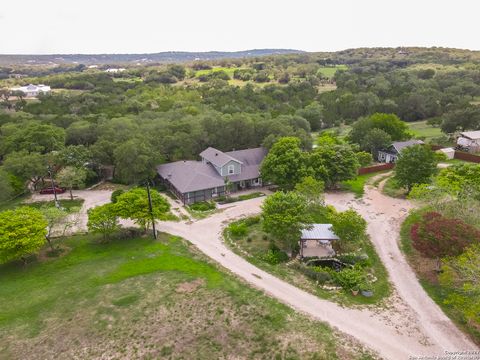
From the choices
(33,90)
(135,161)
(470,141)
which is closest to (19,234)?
(135,161)

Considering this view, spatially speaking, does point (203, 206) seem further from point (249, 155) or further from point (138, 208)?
point (249, 155)

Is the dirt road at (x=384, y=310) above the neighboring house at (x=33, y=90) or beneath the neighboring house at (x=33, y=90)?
beneath

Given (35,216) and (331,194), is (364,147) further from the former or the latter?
(35,216)

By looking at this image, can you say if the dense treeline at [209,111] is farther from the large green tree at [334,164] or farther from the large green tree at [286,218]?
the large green tree at [286,218]

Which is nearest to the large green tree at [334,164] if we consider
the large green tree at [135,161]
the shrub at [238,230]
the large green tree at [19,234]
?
the shrub at [238,230]

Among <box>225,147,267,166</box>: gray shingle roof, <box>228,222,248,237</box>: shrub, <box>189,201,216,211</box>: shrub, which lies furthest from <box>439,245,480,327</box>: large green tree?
<box>225,147,267,166</box>: gray shingle roof

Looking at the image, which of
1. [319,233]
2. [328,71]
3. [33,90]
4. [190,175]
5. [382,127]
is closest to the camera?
[319,233]
